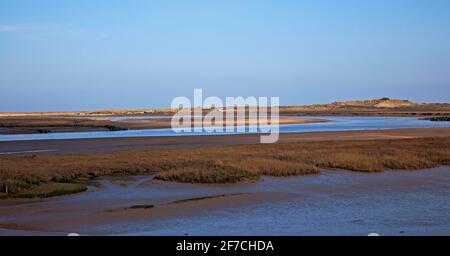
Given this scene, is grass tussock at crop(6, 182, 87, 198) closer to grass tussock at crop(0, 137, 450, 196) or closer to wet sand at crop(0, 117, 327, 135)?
grass tussock at crop(0, 137, 450, 196)

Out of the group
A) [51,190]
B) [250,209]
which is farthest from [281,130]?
[250,209]

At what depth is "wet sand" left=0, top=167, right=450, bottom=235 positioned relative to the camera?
12781 millimetres

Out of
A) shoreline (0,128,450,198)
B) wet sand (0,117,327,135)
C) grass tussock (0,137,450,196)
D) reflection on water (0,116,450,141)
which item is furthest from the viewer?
wet sand (0,117,327,135)

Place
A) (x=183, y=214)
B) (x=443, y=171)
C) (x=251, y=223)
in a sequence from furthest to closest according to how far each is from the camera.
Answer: (x=443, y=171), (x=183, y=214), (x=251, y=223)

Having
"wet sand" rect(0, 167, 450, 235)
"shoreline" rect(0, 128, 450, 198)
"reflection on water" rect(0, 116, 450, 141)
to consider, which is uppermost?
"shoreline" rect(0, 128, 450, 198)

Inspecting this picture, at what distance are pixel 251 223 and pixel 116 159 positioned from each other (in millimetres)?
12787

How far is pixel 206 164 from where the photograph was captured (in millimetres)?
22812

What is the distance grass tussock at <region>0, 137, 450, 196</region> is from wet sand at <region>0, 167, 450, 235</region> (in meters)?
0.98

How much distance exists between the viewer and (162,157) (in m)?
25.4

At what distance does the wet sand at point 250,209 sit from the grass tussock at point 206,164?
984mm

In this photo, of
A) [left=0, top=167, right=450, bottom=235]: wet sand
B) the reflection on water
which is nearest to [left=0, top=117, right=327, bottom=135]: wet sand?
the reflection on water

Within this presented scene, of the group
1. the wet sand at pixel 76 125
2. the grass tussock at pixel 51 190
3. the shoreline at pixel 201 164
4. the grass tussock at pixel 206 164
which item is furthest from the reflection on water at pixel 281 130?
the grass tussock at pixel 51 190
